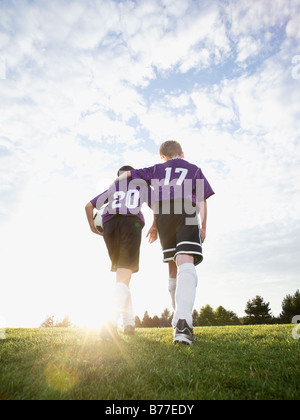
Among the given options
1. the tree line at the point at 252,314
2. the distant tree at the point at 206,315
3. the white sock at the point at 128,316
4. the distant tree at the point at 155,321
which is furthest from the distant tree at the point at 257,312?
the white sock at the point at 128,316

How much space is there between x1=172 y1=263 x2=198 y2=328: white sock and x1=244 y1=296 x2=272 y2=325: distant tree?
60.8m

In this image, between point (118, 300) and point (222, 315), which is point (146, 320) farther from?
point (118, 300)

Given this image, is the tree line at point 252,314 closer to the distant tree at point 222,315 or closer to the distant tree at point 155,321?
the distant tree at point 222,315

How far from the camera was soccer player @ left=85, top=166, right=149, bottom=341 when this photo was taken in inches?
171

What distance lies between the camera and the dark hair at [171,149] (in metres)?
5.22

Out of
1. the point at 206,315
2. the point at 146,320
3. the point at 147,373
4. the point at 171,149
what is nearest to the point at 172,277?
the point at 171,149

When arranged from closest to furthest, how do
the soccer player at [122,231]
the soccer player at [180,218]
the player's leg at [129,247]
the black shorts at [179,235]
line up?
the soccer player at [180,218], the black shorts at [179,235], the soccer player at [122,231], the player's leg at [129,247]

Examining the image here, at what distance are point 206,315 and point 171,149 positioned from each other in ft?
201

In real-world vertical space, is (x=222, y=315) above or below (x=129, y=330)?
below

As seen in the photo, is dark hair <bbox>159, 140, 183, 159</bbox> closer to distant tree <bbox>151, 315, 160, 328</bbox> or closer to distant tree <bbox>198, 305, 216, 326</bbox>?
distant tree <bbox>198, 305, 216, 326</bbox>

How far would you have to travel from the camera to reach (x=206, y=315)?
6009 centimetres

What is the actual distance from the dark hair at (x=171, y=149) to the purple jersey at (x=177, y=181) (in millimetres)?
288

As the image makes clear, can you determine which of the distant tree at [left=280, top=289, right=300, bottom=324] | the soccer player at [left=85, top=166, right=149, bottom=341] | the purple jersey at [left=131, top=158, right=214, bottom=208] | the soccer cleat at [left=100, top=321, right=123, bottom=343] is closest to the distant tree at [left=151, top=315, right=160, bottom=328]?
the distant tree at [left=280, top=289, right=300, bottom=324]
